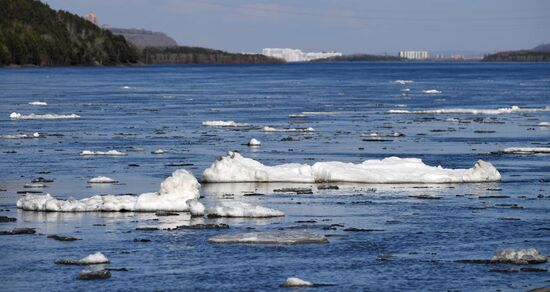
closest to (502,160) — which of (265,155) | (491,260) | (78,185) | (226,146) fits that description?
(265,155)

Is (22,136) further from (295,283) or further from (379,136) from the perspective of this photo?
(295,283)

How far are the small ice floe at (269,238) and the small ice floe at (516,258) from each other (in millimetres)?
3180

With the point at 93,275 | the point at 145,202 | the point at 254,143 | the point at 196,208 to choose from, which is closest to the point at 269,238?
the point at 196,208

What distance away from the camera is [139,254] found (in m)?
22.2

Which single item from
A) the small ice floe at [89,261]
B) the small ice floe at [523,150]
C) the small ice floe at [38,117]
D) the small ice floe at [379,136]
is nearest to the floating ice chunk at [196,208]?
the small ice floe at [89,261]

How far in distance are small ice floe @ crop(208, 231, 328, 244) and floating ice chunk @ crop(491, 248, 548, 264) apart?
Result: 11.4 ft

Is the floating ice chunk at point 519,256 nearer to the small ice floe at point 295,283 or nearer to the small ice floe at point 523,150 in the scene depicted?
the small ice floe at point 295,283

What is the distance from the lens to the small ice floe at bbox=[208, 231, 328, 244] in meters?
23.2

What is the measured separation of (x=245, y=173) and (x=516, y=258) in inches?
486

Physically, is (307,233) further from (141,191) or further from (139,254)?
(141,191)

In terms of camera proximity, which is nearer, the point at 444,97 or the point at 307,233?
the point at 307,233

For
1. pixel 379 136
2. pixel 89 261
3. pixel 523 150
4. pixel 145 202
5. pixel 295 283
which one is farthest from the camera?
pixel 379 136

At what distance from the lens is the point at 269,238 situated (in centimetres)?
2336

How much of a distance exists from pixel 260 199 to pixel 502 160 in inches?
470
